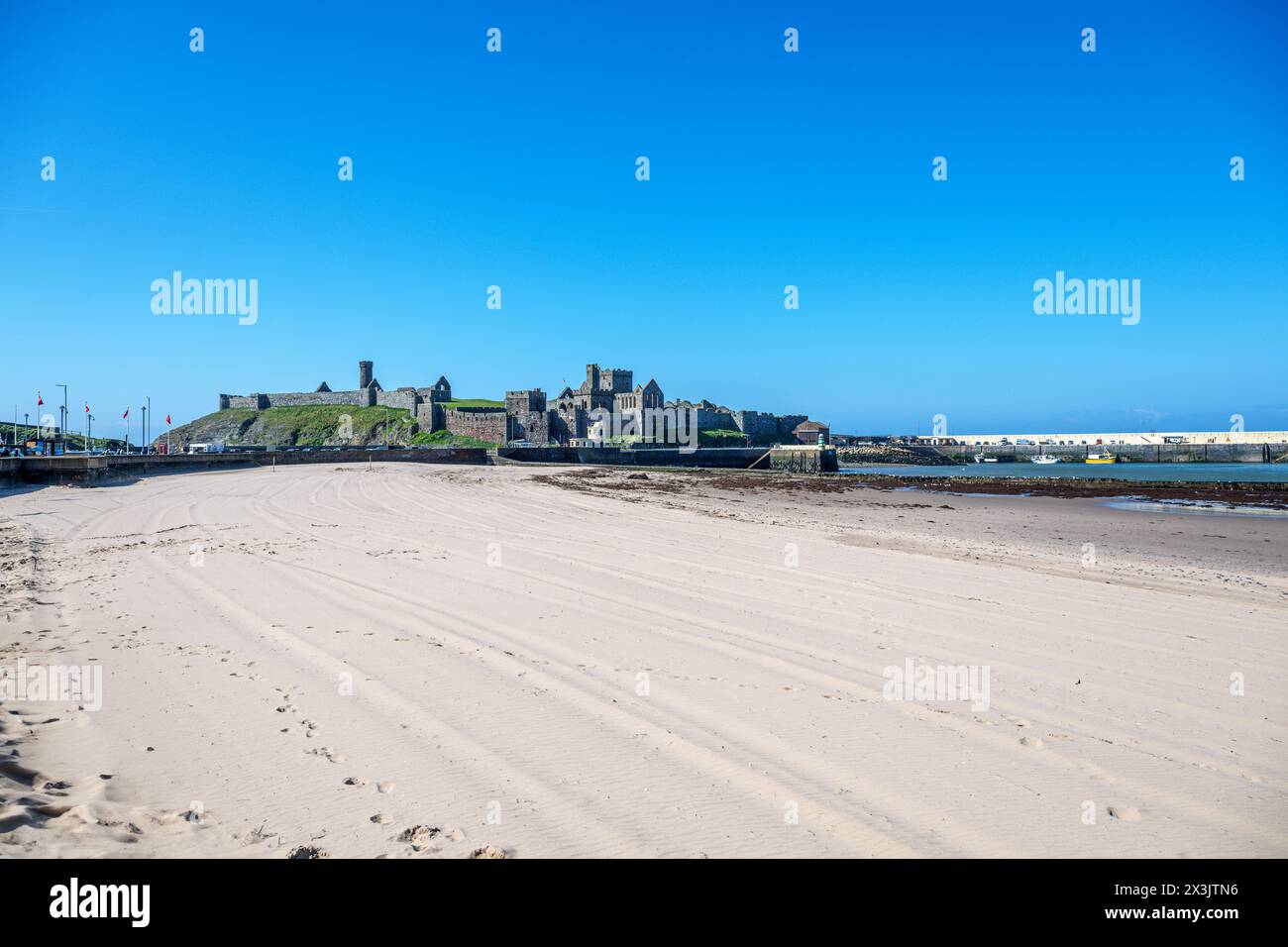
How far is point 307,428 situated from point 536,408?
3172 cm

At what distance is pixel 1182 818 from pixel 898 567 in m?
6.50

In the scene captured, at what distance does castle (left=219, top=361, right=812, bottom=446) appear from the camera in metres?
78.6

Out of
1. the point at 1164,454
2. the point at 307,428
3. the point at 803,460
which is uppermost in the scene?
the point at 307,428

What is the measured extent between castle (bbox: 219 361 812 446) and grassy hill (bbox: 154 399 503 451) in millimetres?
1852

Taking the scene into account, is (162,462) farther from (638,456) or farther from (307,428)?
(307,428)

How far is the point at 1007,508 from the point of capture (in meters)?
22.7

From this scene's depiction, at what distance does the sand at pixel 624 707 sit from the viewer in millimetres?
2898

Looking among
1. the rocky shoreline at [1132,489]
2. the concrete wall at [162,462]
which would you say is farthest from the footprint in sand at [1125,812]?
the rocky shoreline at [1132,489]

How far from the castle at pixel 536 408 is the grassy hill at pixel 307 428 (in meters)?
1.85

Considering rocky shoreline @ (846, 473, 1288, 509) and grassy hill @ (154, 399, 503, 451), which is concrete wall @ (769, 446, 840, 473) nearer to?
rocky shoreline @ (846, 473, 1288, 509)

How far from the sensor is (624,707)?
13.9 ft

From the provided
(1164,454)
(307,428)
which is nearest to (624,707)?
(1164,454)

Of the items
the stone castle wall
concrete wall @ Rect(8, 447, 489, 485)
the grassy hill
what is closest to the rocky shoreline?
concrete wall @ Rect(8, 447, 489, 485)
